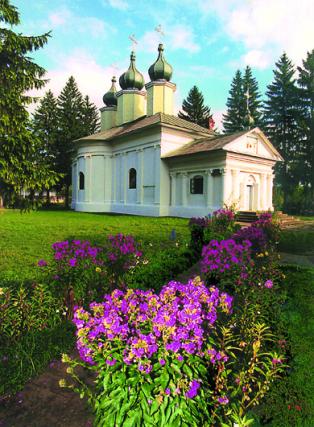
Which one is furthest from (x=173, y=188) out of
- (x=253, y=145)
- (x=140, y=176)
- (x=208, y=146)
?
(x=253, y=145)

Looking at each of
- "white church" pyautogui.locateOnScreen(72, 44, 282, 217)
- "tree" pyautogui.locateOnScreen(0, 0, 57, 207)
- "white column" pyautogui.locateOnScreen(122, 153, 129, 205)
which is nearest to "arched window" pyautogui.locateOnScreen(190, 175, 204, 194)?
"white church" pyautogui.locateOnScreen(72, 44, 282, 217)

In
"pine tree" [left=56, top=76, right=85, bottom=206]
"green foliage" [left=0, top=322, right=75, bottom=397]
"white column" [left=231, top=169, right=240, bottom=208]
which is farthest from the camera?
"pine tree" [left=56, top=76, right=85, bottom=206]

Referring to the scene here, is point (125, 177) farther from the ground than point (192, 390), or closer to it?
farther from the ground

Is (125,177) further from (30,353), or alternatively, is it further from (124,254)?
(30,353)

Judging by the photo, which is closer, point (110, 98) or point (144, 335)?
point (144, 335)

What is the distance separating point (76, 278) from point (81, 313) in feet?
7.92

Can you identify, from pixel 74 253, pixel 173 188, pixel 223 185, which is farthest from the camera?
pixel 173 188

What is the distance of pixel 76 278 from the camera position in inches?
168

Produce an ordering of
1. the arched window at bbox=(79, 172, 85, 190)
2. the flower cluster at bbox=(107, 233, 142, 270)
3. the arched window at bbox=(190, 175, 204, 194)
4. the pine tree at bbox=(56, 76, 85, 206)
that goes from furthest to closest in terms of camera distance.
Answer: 1. the pine tree at bbox=(56, 76, 85, 206)
2. the arched window at bbox=(79, 172, 85, 190)
3. the arched window at bbox=(190, 175, 204, 194)
4. the flower cluster at bbox=(107, 233, 142, 270)

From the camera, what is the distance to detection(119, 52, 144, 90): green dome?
27750mm

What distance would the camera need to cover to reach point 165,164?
2022 centimetres

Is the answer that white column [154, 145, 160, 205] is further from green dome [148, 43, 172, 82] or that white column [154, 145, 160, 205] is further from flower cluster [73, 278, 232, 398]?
flower cluster [73, 278, 232, 398]

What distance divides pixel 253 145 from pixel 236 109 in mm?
32656

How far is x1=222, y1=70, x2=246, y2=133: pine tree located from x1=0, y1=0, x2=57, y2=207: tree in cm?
3999
